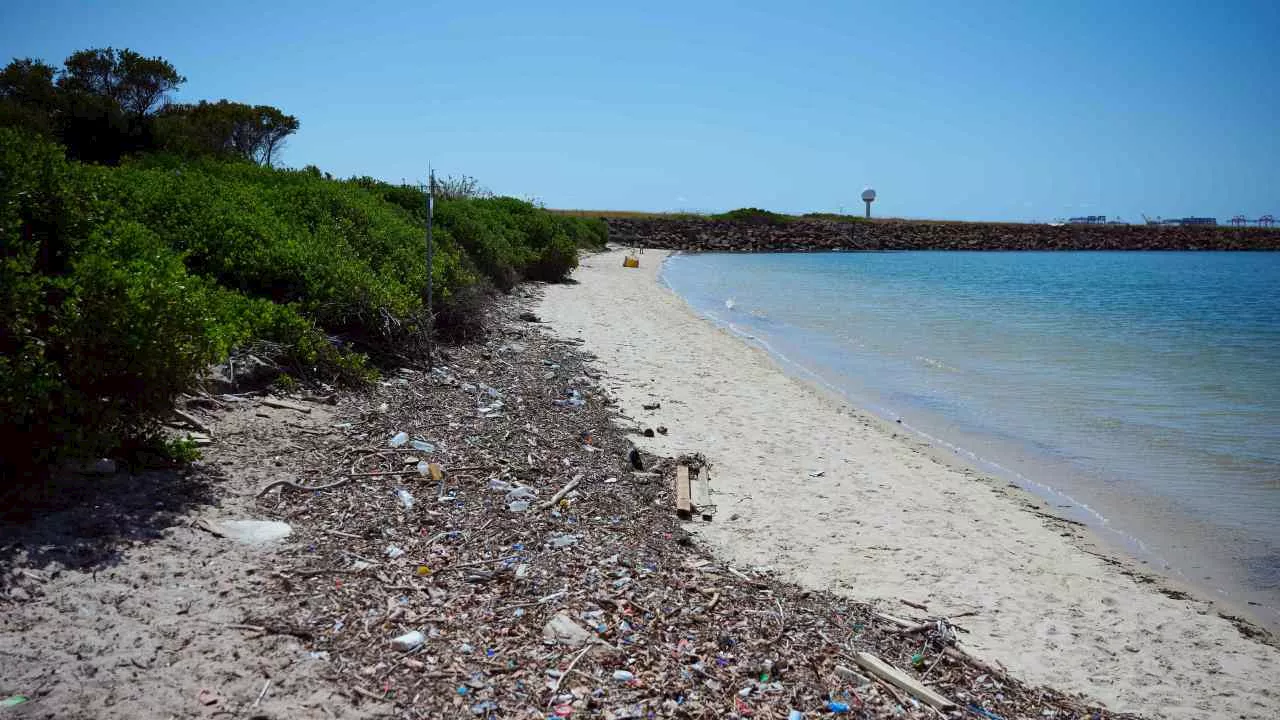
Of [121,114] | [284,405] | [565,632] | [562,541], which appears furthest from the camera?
[121,114]

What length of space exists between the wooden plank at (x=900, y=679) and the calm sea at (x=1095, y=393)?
10.7ft

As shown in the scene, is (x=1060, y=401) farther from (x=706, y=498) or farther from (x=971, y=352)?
(x=706, y=498)

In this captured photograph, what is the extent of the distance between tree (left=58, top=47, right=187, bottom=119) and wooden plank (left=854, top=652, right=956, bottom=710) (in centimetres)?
3662

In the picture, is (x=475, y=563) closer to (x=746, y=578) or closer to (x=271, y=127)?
(x=746, y=578)

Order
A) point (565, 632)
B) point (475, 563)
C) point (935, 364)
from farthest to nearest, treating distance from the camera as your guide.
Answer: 1. point (935, 364)
2. point (475, 563)
3. point (565, 632)

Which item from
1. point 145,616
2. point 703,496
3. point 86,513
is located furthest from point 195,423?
point 703,496

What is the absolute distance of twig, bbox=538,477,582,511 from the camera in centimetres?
567

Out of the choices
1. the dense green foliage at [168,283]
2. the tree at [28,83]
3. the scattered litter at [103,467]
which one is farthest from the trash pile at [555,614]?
the tree at [28,83]

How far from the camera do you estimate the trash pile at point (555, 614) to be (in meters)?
3.52

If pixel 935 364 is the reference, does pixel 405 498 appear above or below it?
above

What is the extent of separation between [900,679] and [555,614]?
1.81m

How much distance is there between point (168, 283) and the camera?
16.0ft

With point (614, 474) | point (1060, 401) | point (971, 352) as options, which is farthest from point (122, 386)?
point (971, 352)

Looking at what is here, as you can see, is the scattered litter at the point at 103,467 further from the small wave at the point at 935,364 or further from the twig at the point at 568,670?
the small wave at the point at 935,364
